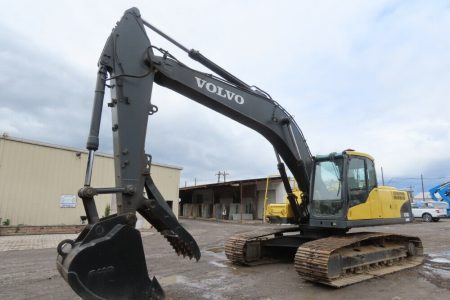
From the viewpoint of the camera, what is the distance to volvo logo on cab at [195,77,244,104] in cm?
604

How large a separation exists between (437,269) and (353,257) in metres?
2.64

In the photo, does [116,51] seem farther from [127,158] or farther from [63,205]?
[63,205]

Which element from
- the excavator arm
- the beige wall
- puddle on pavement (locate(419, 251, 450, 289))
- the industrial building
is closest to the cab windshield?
the excavator arm

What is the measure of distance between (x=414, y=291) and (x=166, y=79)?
5640mm

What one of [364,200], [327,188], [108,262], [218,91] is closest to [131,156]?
[108,262]

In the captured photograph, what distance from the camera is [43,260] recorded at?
9.51 m

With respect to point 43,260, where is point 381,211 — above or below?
above

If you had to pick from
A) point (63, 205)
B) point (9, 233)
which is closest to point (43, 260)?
point (9, 233)

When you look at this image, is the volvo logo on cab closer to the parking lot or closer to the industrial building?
the parking lot

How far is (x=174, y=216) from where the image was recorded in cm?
501

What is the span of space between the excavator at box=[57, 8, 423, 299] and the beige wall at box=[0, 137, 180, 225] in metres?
12.9

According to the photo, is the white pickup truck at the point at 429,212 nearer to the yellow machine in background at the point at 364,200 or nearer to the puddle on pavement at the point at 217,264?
the yellow machine in background at the point at 364,200

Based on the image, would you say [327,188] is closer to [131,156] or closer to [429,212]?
[131,156]

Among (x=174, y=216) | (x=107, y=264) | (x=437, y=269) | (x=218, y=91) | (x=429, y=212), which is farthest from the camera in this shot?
(x=429, y=212)
